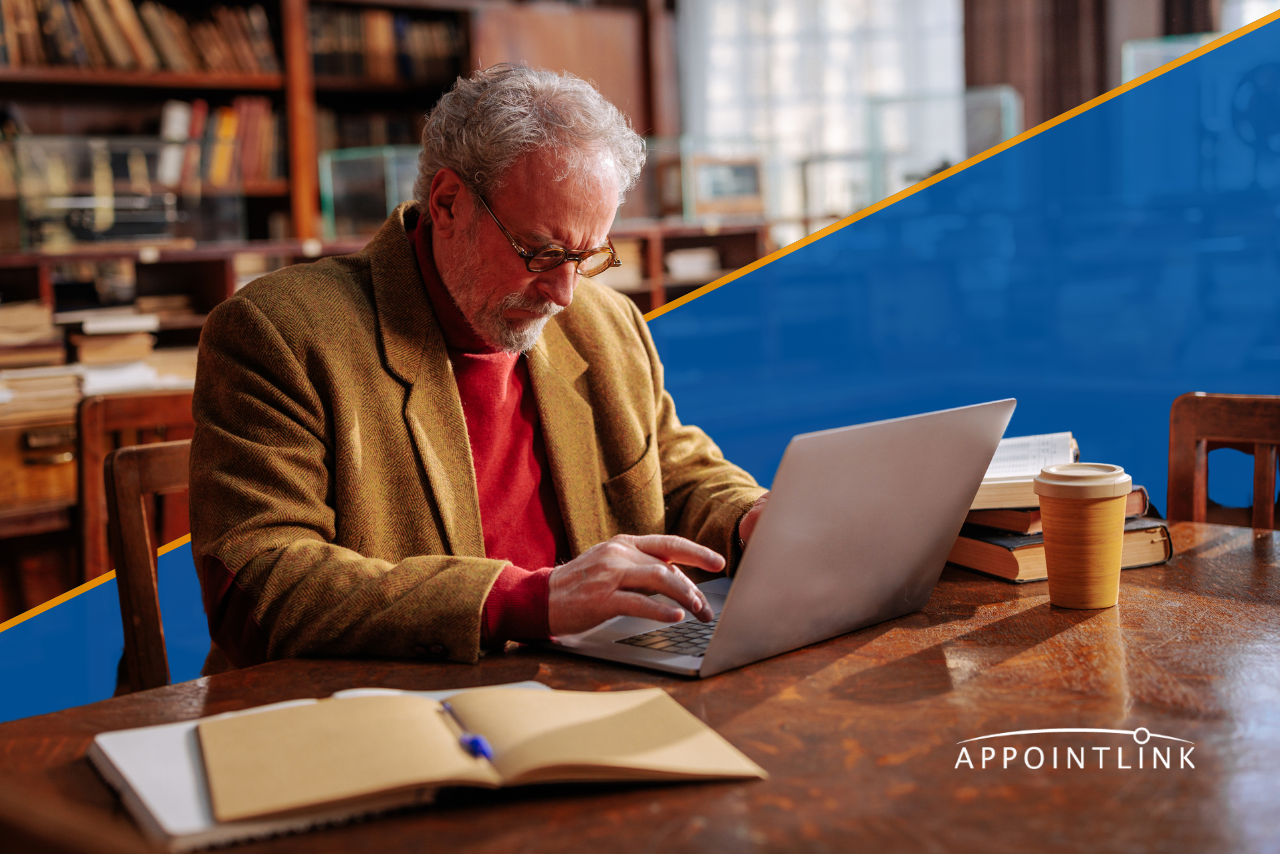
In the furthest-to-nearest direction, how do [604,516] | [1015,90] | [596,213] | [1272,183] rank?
1. [1015,90]
2. [1272,183]
3. [604,516]
4. [596,213]

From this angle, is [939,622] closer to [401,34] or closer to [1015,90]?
[401,34]

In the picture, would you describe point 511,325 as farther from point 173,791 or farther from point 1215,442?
point 1215,442

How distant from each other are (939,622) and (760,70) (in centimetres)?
593

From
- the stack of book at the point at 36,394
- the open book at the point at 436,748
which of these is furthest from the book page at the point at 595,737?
the stack of book at the point at 36,394

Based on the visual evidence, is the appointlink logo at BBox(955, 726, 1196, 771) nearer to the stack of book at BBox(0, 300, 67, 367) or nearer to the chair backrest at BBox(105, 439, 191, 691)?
the chair backrest at BBox(105, 439, 191, 691)

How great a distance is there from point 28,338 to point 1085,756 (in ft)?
9.58

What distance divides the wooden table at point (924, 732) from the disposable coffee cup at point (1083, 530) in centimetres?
3

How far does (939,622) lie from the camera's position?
3.32 ft

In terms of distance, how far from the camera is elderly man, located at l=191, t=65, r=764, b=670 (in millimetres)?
987

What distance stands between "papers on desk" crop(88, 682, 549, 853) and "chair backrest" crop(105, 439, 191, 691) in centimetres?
61

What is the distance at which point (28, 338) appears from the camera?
2.92 m

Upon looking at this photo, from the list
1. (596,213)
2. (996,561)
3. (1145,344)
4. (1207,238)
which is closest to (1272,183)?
(1207,238)

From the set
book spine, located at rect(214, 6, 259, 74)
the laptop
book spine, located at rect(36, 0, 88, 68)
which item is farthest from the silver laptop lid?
book spine, located at rect(214, 6, 259, 74)

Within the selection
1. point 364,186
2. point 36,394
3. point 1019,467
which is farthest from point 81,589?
point 364,186
